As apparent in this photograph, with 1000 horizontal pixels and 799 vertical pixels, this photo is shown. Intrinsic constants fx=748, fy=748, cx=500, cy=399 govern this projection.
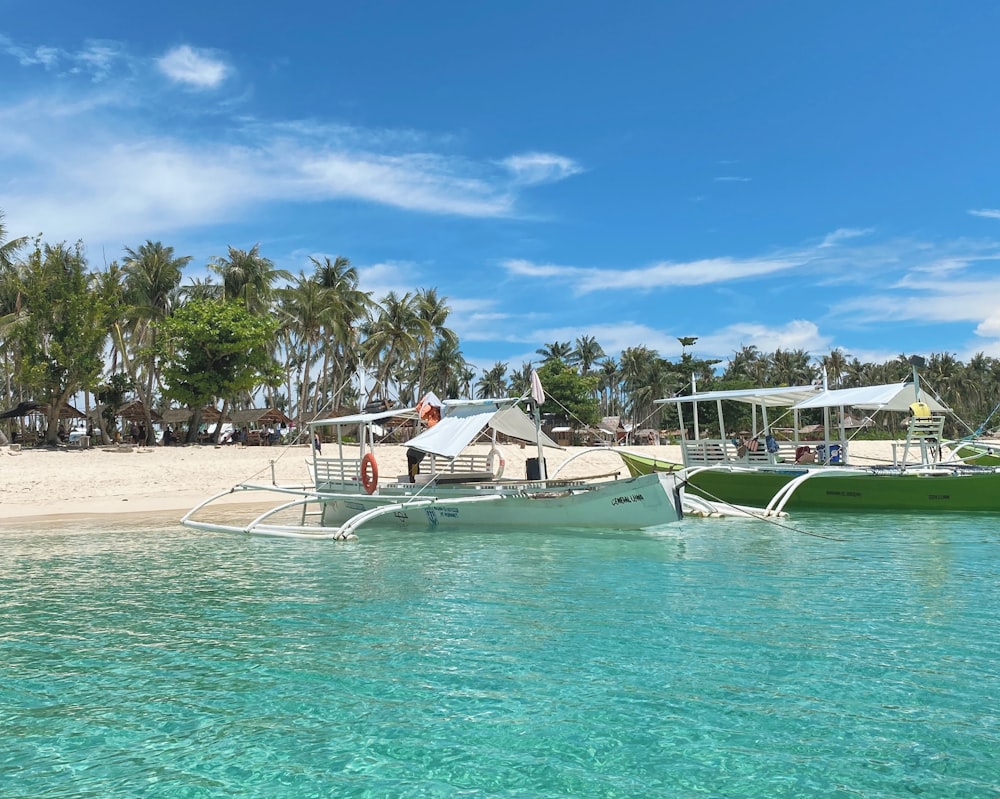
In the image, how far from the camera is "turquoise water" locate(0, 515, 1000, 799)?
500 centimetres

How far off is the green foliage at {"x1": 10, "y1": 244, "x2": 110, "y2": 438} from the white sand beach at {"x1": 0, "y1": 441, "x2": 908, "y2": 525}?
152 inches

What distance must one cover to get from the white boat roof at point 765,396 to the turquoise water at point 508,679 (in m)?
9.05

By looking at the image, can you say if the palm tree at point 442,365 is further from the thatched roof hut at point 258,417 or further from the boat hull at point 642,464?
the boat hull at point 642,464

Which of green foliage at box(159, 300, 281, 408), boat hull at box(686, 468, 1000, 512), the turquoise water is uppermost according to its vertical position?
green foliage at box(159, 300, 281, 408)

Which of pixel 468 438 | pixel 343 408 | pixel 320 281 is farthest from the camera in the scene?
pixel 320 281

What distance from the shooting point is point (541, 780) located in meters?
4.90

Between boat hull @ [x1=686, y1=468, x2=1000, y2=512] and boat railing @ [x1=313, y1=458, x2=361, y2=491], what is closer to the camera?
boat railing @ [x1=313, y1=458, x2=361, y2=491]

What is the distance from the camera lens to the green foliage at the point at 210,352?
40500 millimetres

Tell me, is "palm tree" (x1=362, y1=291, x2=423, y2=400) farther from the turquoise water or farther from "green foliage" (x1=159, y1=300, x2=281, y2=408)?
the turquoise water

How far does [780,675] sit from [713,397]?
15.5 m

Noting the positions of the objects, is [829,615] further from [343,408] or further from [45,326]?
[343,408]

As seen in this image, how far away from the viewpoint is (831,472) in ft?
64.0

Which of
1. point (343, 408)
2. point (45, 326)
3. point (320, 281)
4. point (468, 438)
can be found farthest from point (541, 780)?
point (320, 281)

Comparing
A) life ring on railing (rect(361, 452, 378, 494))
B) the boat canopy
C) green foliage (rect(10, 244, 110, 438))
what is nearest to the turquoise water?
the boat canopy
